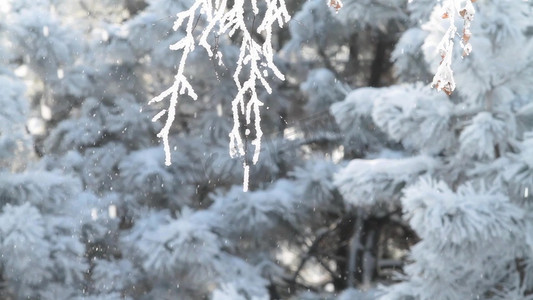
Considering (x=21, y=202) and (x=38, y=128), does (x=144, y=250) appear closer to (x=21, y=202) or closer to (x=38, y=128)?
(x=21, y=202)

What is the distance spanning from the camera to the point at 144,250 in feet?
20.8

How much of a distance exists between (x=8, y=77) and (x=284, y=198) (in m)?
2.26

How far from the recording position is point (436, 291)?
4.56m

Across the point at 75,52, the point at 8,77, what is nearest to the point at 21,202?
the point at 8,77

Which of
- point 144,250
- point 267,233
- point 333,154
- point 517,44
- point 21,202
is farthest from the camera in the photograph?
point 333,154

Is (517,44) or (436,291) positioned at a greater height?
(517,44)

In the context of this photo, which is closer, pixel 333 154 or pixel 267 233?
pixel 267 233

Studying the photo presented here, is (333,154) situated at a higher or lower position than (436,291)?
lower

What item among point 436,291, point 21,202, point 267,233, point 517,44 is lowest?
point 267,233

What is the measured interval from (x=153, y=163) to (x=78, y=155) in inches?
27.5

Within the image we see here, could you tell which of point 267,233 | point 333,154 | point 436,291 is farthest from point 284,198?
point 436,291

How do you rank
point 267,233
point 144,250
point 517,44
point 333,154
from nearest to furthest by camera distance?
point 517,44, point 144,250, point 267,233, point 333,154

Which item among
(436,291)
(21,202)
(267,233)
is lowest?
(267,233)

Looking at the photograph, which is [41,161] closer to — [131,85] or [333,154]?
[131,85]
